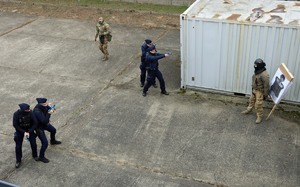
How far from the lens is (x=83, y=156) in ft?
27.0

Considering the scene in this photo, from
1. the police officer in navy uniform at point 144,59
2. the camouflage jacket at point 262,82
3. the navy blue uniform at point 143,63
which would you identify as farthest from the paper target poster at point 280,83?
the navy blue uniform at point 143,63

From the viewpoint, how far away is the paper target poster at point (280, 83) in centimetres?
825

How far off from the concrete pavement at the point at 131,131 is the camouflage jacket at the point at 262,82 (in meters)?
0.85

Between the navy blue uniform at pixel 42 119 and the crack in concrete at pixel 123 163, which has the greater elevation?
the navy blue uniform at pixel 42 119

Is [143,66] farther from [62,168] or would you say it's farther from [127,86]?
[62,168]

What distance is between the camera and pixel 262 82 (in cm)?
864

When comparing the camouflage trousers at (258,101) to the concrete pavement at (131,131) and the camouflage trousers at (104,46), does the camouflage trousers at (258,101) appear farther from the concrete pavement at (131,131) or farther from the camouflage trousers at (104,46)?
the camouflage trousers at (104,46)

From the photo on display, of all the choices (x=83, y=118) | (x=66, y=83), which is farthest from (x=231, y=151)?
(x=66, y=83)

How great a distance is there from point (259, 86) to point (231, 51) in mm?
1294

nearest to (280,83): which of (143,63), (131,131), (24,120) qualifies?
(131,131)

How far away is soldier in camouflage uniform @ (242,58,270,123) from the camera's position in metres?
8.48

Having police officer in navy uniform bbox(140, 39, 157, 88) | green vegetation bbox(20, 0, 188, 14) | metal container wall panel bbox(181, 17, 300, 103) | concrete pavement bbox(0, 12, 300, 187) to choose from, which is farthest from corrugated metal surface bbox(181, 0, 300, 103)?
green vegetation bbox(20, 0, 188, 14)

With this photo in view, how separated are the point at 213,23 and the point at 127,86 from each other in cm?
325

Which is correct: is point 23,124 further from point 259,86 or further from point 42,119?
point 259,86
